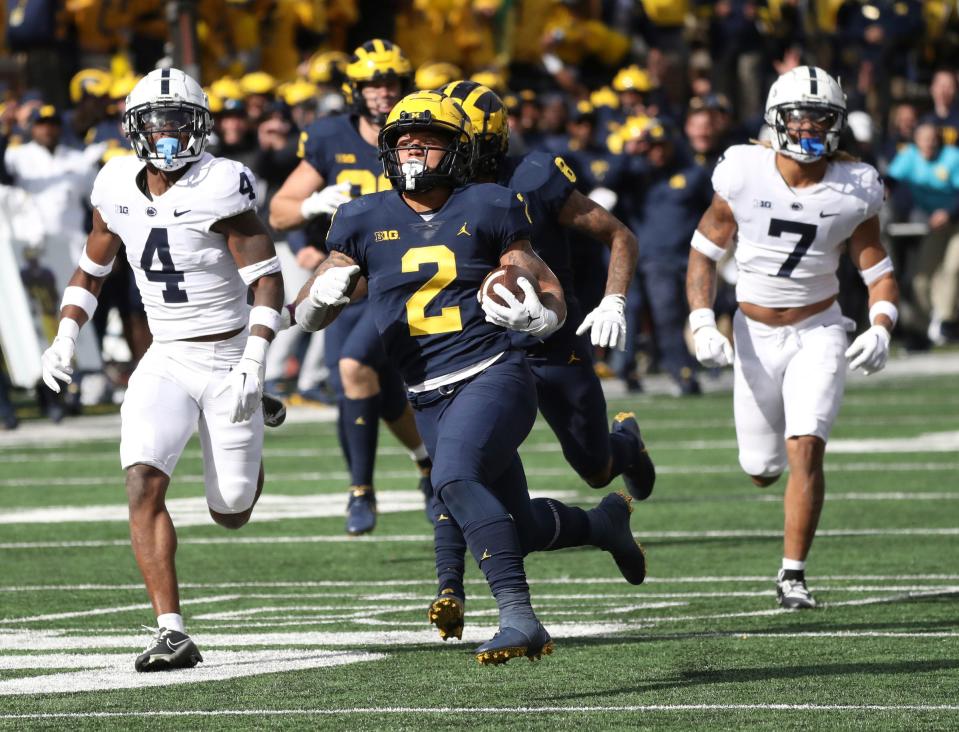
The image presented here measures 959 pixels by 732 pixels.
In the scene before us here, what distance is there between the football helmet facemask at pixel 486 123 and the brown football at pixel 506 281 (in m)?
1.36

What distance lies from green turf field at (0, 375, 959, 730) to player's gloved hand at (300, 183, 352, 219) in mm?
1437

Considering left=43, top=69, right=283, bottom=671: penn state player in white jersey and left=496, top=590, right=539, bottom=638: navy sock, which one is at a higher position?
left=43, top=69, right=283, bottom=671: penn state player in white jersey

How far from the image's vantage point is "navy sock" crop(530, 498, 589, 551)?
22.0ft

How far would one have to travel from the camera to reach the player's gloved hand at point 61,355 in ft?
23.8

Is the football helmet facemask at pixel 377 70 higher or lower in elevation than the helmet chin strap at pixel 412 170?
higher

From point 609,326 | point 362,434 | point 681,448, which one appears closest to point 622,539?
point 609,326

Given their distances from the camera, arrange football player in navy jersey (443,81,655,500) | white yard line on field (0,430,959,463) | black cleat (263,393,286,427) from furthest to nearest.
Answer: white yard line on field (0,430,959,463) < football player in navy jersey (443,81,655,500) < black cleat (263,393,286,427)

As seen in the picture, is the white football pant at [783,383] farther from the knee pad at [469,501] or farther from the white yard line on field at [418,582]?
the knee pad at [469,501]

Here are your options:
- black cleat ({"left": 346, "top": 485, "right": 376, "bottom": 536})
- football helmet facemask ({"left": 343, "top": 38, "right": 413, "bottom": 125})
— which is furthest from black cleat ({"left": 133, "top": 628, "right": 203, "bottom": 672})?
football helmet facemask ({"left": 343, "top": 38, "right": 413, "bottom": 125})

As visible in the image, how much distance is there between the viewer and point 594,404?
8383 millimetres

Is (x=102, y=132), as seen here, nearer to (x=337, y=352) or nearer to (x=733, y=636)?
(x=337, y=352)

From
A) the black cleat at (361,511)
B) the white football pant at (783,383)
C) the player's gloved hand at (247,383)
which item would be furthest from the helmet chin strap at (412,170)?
the black cleat at (361,511)

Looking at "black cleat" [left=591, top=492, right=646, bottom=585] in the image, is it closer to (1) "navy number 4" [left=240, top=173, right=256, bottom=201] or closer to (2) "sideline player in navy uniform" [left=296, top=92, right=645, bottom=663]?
(2) "sideline player in navy uniform" [left=296, top=92, right=645, bottom=663]

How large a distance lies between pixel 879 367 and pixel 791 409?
0.38 metres
